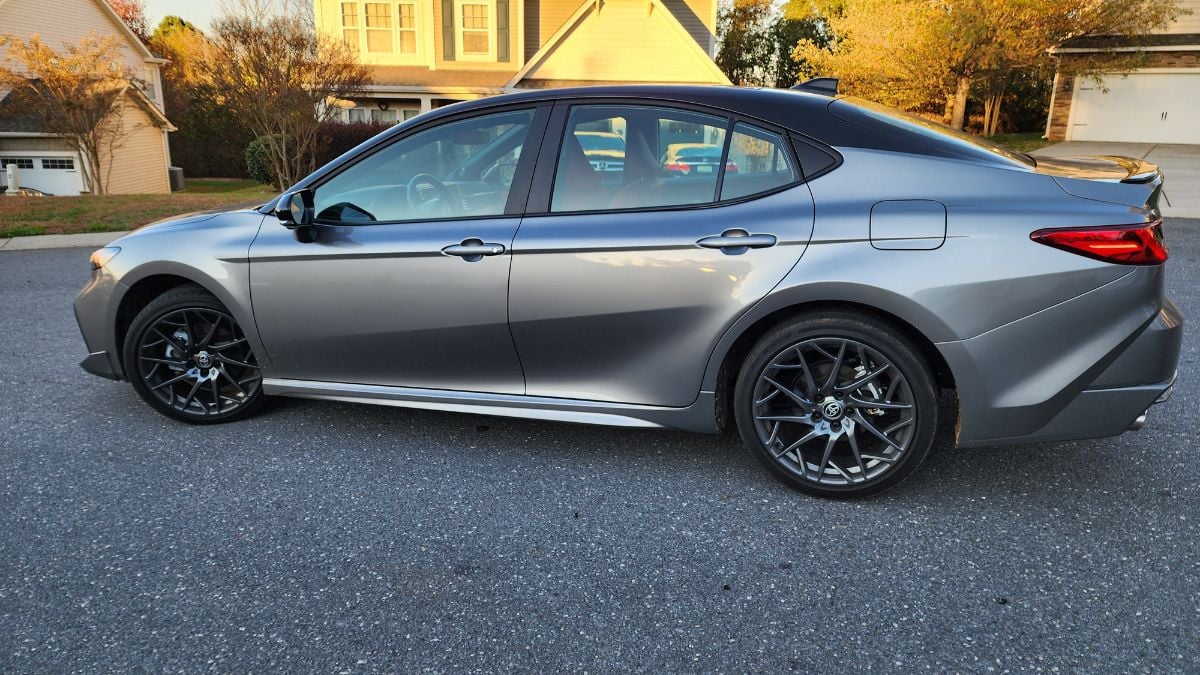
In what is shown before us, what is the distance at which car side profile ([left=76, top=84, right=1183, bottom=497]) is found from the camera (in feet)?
9.63

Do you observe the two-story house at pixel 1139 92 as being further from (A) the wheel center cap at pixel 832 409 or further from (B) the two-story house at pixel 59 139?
(B) the two-story house at pixel 59 139

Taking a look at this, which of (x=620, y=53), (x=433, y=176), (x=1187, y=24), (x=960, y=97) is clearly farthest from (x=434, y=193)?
(x=1187, y=24)

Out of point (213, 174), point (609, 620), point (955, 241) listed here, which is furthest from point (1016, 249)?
point (213, 174)

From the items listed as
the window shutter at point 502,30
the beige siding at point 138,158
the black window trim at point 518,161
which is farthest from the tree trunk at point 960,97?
the beige siding at point 138,158

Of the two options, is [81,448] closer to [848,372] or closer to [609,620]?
[609,620]

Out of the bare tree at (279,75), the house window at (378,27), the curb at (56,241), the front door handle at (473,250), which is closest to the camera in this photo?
the front door handle at (473,250)

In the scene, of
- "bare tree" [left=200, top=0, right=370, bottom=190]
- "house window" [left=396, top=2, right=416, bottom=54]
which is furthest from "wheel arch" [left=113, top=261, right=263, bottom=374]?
"house window" [left=396, top=2, right=416, bottom=54]

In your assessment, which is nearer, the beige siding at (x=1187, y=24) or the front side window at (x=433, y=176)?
the front side window at (x=433, y=176)

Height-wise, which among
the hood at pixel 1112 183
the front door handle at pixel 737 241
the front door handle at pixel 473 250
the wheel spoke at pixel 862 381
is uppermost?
the hood at pixel 1112 183

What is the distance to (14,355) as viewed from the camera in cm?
553

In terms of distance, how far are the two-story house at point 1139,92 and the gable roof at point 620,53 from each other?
9855 mm

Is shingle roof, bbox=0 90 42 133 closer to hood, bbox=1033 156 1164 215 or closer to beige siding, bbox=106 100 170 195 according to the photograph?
beige siding, bbox=106 100 170 195

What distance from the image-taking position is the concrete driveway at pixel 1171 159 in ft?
43.1

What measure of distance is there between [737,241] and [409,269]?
1.44 metres
